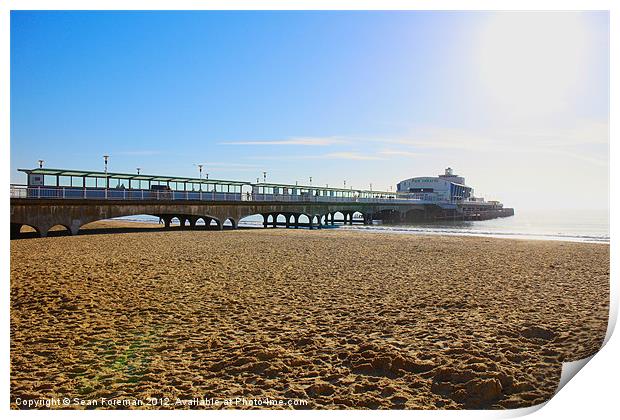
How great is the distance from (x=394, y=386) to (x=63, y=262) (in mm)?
5761

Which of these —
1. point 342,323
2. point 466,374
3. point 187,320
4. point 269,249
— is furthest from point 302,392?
point 269,249

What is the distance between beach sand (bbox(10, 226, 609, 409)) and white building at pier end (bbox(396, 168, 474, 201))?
34385mm

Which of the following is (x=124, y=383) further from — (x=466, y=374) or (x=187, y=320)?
(x=466, y=374)

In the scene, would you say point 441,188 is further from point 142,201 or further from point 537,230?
point 142,201

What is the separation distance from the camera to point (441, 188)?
40594mm

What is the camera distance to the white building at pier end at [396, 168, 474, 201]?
4003cm

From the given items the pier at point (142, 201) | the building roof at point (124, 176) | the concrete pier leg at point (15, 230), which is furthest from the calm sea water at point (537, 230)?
the concrete pier leg at point (15, 230)


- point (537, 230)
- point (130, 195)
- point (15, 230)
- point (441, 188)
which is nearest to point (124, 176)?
point (130, 195)

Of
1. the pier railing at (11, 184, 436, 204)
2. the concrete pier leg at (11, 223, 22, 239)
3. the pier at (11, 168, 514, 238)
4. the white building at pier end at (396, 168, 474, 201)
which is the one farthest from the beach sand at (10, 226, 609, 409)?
the white building at pier end at (396, 168, 474, 201)

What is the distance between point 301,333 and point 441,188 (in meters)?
39.1

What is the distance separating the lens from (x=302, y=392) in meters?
2.57

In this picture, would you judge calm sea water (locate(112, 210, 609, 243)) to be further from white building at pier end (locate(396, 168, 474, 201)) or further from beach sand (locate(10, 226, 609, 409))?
white building at pier end (locate(396, 168, 474, 201))
